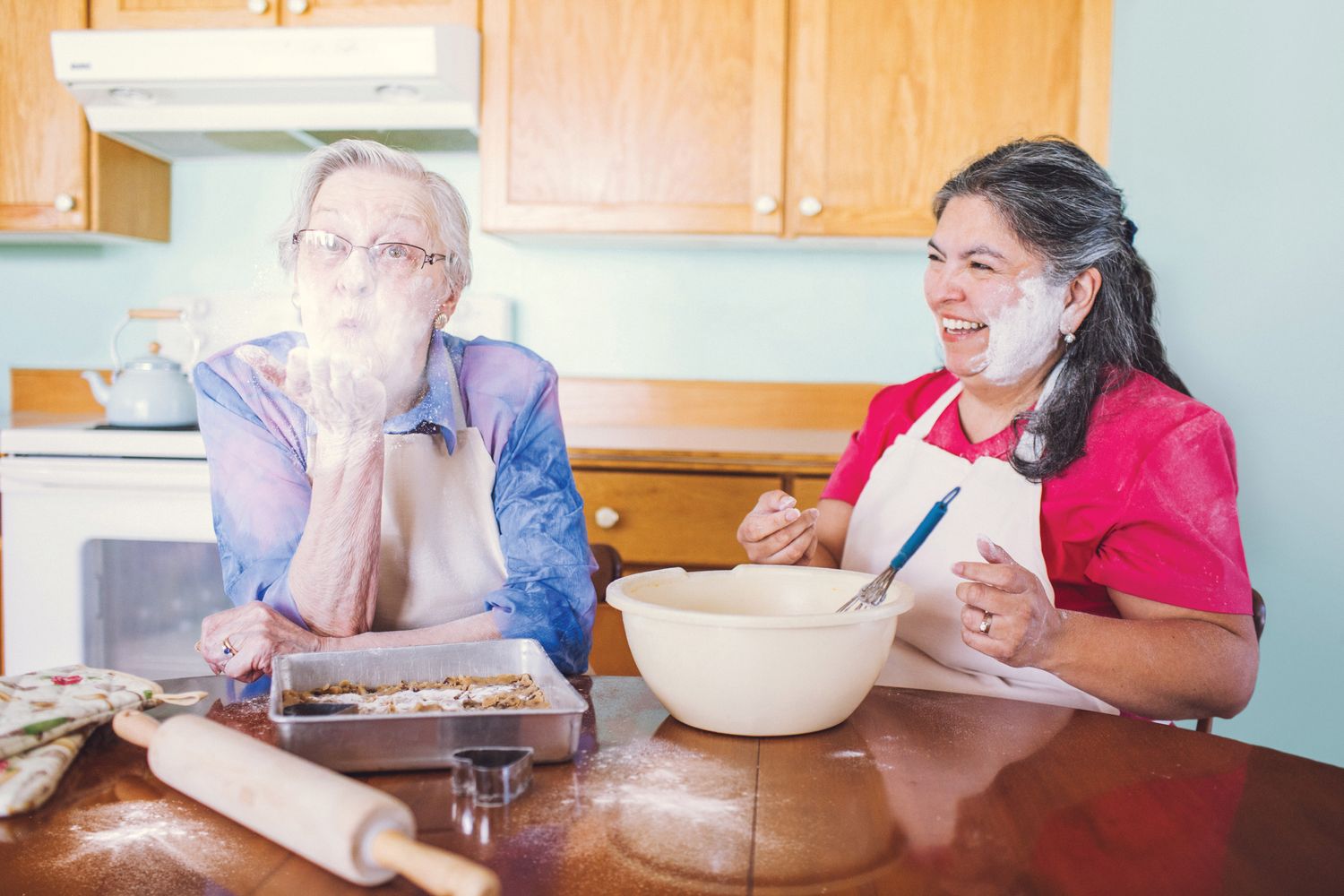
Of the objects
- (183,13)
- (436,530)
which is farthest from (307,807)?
(183,13)

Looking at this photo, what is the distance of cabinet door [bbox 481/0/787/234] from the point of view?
7.97ft

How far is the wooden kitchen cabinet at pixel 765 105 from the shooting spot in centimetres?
239

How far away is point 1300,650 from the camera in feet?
6.06

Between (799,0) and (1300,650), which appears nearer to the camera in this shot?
(1300,650)

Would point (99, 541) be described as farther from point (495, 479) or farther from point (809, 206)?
point (809, 206)

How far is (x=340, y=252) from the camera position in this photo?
105cm

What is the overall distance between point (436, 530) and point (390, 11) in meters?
→ 1.72

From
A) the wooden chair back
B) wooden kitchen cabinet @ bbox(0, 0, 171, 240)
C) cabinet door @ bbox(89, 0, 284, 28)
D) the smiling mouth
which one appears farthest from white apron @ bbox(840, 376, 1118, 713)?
wooden kitchen cabinet @ bbox(0, 0, 171, 240)

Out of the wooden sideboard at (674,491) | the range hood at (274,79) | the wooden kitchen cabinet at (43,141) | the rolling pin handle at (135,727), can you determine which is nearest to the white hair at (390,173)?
the rolling pin handle at (135,727)

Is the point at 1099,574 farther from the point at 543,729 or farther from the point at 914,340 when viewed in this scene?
the point at 914,340

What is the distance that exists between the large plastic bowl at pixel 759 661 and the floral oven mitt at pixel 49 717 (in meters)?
0.40

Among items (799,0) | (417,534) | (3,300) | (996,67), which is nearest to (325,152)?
(417,534)

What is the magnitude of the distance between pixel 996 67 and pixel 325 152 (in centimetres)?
178

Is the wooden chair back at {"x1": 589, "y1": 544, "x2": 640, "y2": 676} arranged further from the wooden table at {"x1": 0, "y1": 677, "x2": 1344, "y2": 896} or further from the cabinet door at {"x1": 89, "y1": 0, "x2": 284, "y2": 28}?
the cabinet door at {"x1": 89, "y1": 0, "x2": 284, "y2": 28}
